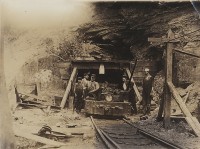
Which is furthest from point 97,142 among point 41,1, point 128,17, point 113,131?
point 41,1

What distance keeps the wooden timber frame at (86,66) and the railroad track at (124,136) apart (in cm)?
33

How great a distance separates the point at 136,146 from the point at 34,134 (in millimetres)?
927

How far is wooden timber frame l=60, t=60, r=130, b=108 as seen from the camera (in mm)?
3508

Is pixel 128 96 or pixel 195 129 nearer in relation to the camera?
pixel 195 129

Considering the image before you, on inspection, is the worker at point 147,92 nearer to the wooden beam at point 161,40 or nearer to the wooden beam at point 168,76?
the wooden beam at point 168,76

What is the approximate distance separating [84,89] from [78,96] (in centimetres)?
9

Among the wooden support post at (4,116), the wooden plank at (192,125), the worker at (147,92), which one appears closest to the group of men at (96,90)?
the worker at (147,92)

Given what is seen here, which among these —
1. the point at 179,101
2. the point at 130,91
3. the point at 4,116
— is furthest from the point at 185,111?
the point at 4,116

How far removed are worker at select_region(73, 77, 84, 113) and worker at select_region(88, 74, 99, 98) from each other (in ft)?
0.28

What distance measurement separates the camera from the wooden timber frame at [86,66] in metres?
3.51

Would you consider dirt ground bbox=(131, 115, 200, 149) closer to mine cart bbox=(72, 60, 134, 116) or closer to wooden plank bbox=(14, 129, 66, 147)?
mine cart bbox=(72, 60, 134, 116)

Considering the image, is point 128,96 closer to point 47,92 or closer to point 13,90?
point 47,92

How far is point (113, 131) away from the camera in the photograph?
3416 millimetres

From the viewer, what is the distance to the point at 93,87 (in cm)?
356
